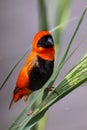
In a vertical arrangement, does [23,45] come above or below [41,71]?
below

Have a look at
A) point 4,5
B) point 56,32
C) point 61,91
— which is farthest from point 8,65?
point 61,91

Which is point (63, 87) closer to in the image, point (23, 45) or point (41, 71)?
point (41, 71)

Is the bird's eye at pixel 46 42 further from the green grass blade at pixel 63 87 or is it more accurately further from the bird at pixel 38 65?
the green grass blade at pixel 63 87

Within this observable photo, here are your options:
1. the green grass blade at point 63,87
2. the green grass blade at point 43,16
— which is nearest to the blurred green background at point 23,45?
the green grass blade at point 43,16

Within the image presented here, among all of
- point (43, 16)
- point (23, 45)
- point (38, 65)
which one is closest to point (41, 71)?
point (38, 65)

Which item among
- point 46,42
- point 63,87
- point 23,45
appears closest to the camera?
point 63,87

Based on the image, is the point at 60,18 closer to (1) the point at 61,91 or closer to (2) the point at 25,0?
(1) the point at 61,91
